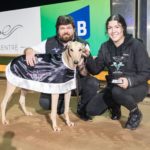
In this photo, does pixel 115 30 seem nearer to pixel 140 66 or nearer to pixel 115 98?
pixel 140 66

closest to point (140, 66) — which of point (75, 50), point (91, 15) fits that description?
point (75, 50)

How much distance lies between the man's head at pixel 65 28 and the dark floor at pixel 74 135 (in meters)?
0.86

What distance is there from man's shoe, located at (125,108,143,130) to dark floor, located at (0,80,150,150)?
0.06 metres

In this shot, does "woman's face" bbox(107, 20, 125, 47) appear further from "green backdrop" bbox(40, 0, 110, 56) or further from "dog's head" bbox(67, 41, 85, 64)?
"green backdrop" bbox(40, 0, 110, 56)

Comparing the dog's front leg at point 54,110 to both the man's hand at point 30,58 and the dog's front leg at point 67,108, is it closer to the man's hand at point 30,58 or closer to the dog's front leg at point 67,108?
the dog's front leg at point 67,108

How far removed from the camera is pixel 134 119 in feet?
12.2

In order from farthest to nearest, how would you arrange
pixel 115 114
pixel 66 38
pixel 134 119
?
1. pixel 115 114
2. pixel 66 38
3. pixel 134 119

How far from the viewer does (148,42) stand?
17.1ft

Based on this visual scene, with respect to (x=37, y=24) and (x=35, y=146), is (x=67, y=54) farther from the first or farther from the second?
(x=37, y=24)

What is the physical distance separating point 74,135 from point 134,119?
0.58 meters

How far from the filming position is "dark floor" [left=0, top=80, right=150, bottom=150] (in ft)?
→ 11.0

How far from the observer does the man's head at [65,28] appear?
12.3ft

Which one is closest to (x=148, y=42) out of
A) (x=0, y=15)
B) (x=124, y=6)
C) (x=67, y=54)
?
(x=124, y=6)

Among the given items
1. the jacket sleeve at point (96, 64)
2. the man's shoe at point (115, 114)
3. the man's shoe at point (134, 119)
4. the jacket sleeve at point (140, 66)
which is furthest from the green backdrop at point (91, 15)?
the man's shoe at point (134, 119)
